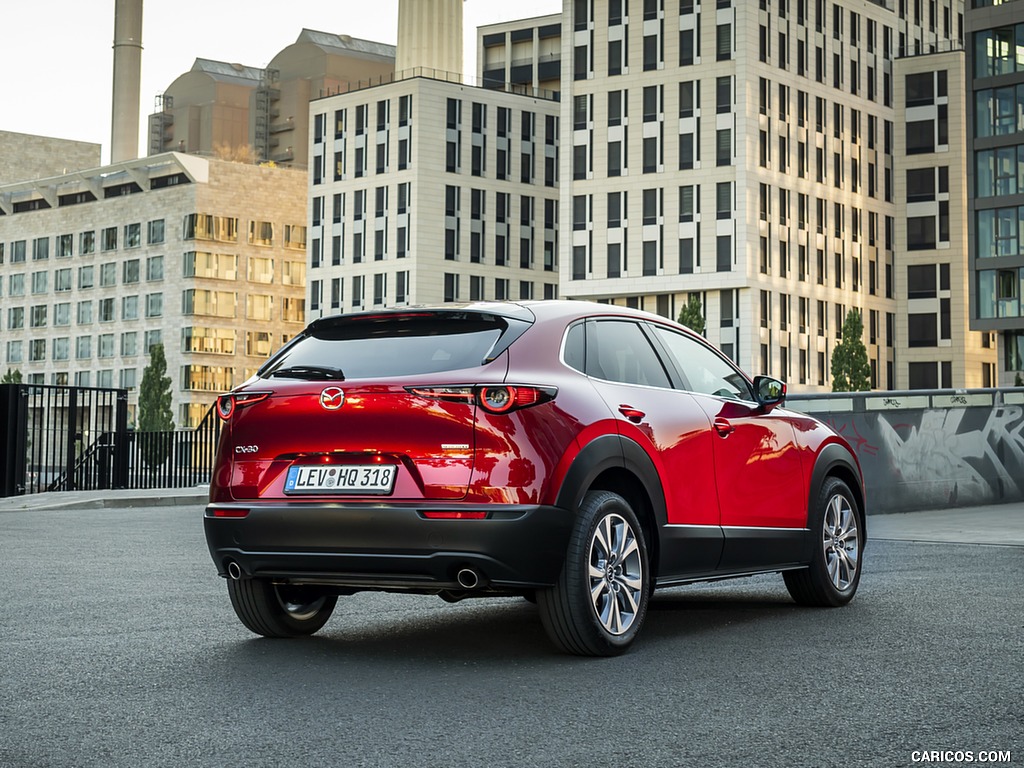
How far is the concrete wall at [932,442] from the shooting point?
1841 centimetres

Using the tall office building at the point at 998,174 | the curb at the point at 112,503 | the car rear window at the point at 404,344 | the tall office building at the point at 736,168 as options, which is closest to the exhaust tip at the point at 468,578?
the car rear window at the point at 404,344

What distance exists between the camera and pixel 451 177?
304 feet

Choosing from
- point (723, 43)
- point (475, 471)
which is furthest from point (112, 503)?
point (723, 43)

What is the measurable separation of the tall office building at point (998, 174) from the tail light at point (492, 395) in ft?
226

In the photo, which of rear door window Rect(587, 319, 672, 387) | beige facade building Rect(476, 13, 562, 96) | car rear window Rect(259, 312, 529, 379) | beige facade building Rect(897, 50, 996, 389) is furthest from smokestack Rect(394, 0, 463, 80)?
car rear window Rect(259, 312, 529, 379)

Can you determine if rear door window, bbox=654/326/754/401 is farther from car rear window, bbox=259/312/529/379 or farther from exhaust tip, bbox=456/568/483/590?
exhaust tip, bbox=456/568/483/590

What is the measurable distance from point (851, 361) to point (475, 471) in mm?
74425

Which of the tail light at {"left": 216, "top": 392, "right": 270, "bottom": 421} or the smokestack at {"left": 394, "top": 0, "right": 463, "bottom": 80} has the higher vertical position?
the smokestack at {"left": 394, "top": 0, "right": 463, "bottom": 80}

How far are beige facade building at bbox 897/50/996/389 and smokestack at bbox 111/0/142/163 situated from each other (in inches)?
2513

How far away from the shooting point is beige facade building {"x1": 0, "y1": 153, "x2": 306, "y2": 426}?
111250 mm

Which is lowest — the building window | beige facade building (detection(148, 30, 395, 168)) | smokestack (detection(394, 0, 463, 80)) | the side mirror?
the side mirror

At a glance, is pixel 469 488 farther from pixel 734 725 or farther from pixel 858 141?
pixel 858 141

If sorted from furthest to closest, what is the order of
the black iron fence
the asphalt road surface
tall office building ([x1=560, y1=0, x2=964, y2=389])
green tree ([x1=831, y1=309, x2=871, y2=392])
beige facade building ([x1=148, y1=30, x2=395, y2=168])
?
beige facade building ([x1=148, y1=30, x2=395, y2=168]), tall office building ([x1=560, y1=0, x2=964, y2=389]), green tree ([x1=831, y1=309, x2=871, y2=392]), the black iron fence, the asphalt road surface

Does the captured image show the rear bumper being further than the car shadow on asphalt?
No
